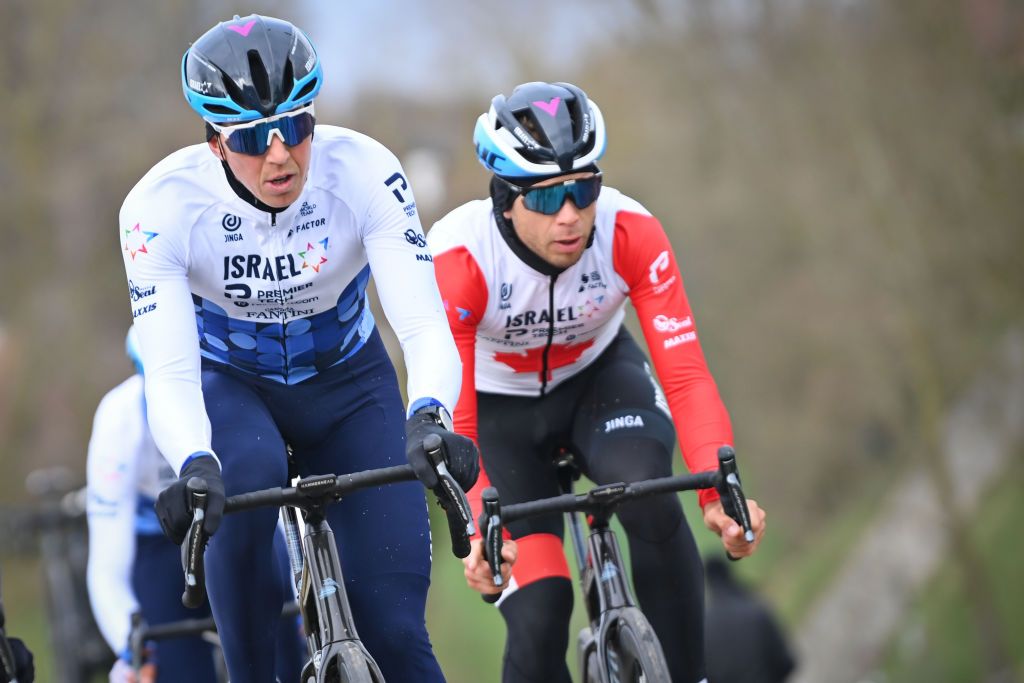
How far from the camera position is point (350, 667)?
4184 millimetres

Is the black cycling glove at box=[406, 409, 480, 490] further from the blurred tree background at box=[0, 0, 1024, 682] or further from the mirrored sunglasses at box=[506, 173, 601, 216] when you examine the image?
the blurred tree background at box=[0, 0, 1024, 682]

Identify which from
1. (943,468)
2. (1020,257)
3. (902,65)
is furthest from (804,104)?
(943,468)

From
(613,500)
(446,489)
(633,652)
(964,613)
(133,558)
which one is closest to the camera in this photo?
(446,489)

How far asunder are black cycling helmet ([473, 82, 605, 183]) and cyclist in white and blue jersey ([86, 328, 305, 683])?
2.07 meters

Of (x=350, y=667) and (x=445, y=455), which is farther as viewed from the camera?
(x=350, y=667)

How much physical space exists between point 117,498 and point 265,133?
282cm

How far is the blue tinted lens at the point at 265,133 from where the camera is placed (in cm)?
436

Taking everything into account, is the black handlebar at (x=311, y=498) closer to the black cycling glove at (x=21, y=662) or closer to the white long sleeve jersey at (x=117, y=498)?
the black cycling glove at (x=21, y=662)

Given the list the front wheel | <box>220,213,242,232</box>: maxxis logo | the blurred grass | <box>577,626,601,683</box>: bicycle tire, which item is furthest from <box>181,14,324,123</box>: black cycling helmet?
the blurred grass

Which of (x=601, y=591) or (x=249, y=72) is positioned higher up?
(x=249, y=72)

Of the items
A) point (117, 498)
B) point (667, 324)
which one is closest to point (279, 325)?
point (667, 324)

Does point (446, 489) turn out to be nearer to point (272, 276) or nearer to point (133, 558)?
point (272, 276)

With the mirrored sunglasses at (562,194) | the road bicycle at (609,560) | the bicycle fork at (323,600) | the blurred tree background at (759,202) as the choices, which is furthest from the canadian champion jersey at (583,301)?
the blurred tree background at (759,202)

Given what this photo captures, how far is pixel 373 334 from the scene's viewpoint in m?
5.16
